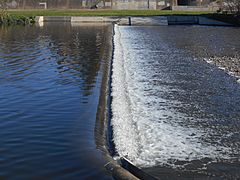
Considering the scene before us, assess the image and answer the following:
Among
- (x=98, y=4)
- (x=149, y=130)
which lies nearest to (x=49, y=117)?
(x=149, y=130)

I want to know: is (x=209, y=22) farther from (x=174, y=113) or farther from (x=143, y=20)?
(x=174, y=113)

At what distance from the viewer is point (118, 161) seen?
22.9 ft

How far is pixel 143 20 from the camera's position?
46.4m

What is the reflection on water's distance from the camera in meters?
6.91

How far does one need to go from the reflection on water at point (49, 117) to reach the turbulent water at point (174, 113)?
69 centimetres

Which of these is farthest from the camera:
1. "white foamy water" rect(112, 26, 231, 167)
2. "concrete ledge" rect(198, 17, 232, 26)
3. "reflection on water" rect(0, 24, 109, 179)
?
"concrete ledge" rect(198, 17, 232, 26)

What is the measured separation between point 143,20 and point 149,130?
38.7 m

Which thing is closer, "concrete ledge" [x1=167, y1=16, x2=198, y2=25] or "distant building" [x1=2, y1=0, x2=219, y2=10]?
"concrete ledge" [x1=167, y1=16, x2=198, y2=25]

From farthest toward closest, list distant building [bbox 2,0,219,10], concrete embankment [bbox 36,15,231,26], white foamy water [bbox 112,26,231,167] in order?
distant building [bbox 2,0,219,10] → concrete embankment [bbox 36,15,231,26] → white foamy water [bbox 112,26,231,167]

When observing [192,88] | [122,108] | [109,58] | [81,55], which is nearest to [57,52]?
[81,55]

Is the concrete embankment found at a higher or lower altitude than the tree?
lower

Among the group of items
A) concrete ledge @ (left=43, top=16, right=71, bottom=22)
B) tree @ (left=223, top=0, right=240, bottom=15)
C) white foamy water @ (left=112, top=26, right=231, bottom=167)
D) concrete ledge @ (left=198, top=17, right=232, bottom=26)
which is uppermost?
tree @ (left=223, top=0, right=240, bottom=15)

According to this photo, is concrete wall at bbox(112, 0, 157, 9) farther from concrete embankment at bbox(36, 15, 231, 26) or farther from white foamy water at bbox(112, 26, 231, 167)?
white foamy water at bbox(112, 26, 231, 167)

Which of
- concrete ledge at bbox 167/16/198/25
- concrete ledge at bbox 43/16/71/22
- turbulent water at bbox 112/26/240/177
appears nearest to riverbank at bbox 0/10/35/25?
concrete ledge at bbox 43/16/71/22
